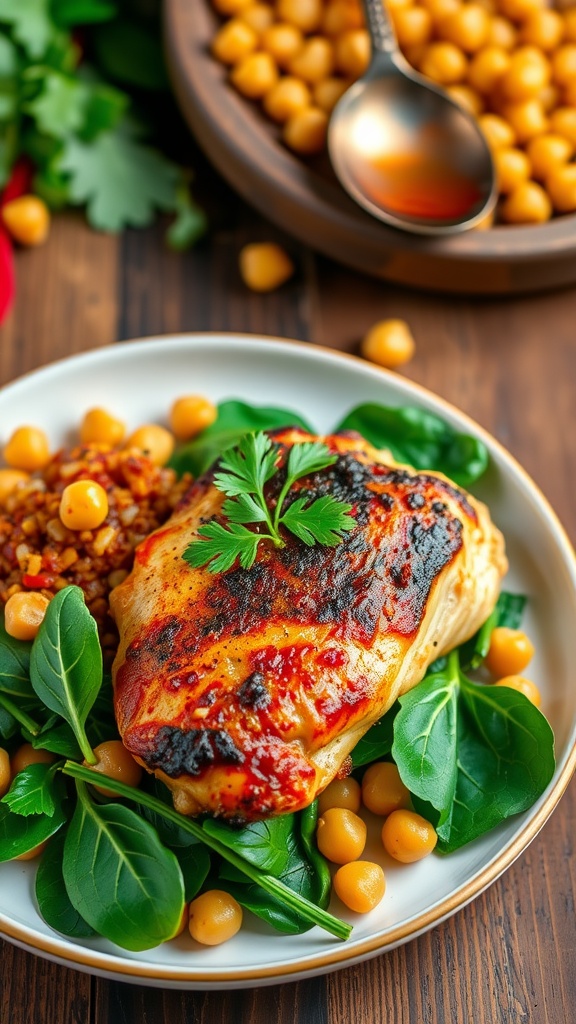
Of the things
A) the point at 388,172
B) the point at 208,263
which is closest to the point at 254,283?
the point at 208,263

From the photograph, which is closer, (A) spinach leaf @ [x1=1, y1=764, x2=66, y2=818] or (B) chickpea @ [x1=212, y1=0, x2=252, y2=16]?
(A) spinach leaf @ [x1=1, y1=764, x2=66, y2=818]

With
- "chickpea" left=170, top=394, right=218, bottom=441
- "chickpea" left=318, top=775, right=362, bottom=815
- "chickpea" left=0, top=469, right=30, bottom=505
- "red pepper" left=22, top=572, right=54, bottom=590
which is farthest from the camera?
"chickpea" left=170, top=394, right=218, bottom=441

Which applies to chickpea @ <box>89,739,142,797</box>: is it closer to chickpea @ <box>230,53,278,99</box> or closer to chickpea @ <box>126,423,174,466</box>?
chickpea @ <box>126,423,174,466</box>

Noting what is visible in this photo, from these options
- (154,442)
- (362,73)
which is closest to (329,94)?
(362,73)

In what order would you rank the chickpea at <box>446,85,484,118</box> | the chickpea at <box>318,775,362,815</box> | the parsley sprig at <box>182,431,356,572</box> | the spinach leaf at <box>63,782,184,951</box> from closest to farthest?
the spinach leaf at <box>63,782,184,951</box>
the parsley sprig at <box>182,431,356,572</box>
the chickpea at <box>318,775,362,815</box>
the chickpea at <box>446,85,484,118</box>

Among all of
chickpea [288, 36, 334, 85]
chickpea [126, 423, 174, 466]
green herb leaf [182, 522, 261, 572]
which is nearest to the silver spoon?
chickpea [288, 36, 334, 85]

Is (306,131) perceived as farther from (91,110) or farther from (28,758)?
(28,758)

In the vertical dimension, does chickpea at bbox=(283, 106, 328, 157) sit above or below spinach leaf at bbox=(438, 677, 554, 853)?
above

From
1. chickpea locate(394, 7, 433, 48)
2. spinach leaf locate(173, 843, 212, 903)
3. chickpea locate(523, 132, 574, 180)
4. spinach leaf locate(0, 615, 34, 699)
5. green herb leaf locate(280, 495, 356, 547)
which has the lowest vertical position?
spinach leaf locate(173, 843, 212, 903)
